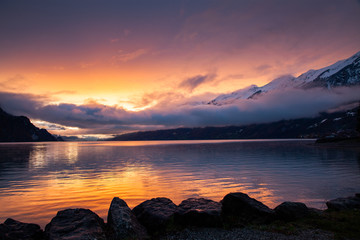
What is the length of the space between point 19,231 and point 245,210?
1671cm

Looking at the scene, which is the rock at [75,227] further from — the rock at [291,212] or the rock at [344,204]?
the rock at [344,204]

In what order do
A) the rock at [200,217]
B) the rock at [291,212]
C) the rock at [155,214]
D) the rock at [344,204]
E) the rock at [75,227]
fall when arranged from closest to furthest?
the rock at [75,227] → the rock at [200,217] → the rock at [155,214] → the rock at [291,212] → the rock at [344,204]

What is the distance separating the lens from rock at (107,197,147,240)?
51.6 feet

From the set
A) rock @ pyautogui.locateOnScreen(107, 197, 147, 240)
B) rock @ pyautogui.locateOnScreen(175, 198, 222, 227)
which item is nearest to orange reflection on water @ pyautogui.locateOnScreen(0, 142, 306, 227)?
rock @ pyautogui.locateOnScreen(107, 197, 147, 240)

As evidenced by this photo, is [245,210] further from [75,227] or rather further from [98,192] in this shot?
[98,192]

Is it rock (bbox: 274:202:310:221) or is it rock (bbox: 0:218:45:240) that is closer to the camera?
rock (bbox: 0:218:45:240)

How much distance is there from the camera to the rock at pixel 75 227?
14984 millimetres

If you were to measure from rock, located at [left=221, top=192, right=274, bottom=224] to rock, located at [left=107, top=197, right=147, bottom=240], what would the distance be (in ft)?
24.0

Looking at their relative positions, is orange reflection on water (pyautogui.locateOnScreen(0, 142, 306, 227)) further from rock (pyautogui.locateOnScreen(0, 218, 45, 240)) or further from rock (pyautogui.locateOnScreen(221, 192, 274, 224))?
rock (pyautogui.locateOnScreen(221, 192, 274, 224))

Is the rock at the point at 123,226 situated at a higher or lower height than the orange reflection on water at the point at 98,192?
higher

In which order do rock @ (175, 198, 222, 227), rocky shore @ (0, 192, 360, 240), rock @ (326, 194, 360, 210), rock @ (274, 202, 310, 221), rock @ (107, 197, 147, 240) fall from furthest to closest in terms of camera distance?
rock @ (326, 194, 360, 210)
rock @ (274, 202, 310, 221)
rock @ (175, 198, 222, 227)
rock @ (107, 197, 147, 240)
rocky shore @ (0, 192, 360, 240)

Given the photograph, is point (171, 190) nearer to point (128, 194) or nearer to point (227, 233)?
point (128, 194)

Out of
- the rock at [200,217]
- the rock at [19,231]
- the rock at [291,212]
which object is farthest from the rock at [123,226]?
the rock at [291,212]

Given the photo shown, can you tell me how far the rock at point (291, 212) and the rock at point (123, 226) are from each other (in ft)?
35.6
